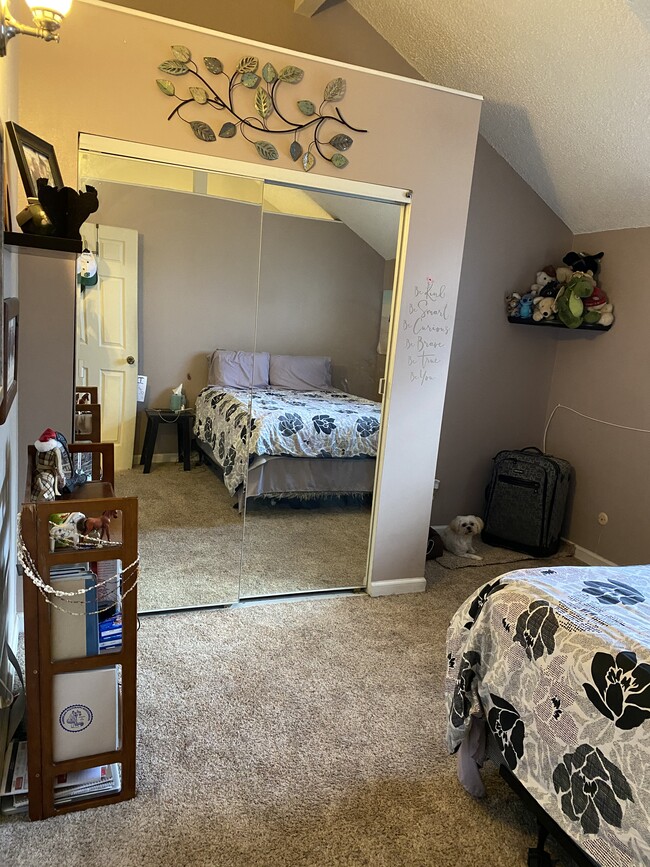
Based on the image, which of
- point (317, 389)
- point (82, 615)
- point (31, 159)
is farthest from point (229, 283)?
point (82, 615)

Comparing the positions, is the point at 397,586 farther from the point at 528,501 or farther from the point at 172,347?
the point at 172,347

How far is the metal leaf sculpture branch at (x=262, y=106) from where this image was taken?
2.30 metres

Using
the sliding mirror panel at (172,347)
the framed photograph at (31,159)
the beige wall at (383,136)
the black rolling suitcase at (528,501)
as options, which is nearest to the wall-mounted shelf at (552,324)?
the black rolling suitcase at (528,501)

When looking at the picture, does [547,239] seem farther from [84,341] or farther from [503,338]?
[84,341]

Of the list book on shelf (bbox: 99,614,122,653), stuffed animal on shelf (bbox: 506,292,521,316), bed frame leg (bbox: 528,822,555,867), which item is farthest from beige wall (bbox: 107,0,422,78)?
bed frame leg (bbox: 528,822,555,867)

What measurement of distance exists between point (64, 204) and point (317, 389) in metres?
1.58

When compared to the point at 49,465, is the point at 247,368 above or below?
above

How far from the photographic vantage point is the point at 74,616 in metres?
1.58

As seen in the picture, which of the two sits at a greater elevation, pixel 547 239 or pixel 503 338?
pixel 547 239

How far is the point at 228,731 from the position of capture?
200 cm

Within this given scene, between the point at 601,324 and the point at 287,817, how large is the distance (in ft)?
10.2

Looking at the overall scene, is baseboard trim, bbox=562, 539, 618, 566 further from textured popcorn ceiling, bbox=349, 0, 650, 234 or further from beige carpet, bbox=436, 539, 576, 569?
textured popcorn ceiling, bbox=349, 0, 650, 234

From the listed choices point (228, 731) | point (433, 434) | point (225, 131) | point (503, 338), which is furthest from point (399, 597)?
point (225, 131)

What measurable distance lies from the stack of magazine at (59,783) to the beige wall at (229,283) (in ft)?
4.29
